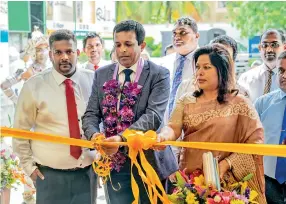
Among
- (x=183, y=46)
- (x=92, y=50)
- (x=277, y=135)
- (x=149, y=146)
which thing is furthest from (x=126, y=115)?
(x=92, y=50)

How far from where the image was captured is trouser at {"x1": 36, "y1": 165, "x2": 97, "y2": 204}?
2809mm

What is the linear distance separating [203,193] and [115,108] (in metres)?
0.74

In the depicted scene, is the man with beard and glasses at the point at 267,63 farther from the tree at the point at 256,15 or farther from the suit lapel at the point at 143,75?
the tree at the point at 256,15

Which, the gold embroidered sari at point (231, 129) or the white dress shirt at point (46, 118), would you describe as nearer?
the gold embroidered sari at point (231, 129)

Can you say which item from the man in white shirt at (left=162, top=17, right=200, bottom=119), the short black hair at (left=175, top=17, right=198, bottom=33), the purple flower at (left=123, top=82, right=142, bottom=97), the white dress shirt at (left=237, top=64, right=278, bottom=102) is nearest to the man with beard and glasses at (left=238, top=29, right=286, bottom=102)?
the white dress shirt at (left=237, top=64, right=278, bottom=102)

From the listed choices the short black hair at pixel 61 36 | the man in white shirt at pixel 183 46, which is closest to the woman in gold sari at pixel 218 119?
the short black hair at pixel 61 36

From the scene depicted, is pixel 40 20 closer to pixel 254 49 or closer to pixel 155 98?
pixel 254 49

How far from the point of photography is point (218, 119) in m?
2.20

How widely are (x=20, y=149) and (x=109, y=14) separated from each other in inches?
93.6

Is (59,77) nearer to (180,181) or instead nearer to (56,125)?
(56,125)

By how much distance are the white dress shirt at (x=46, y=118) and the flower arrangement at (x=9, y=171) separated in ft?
4.12

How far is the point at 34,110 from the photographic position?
282cm

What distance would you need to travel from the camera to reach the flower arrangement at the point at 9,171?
3.99 metres

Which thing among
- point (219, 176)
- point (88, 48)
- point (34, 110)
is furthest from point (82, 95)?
point (88, 48)
